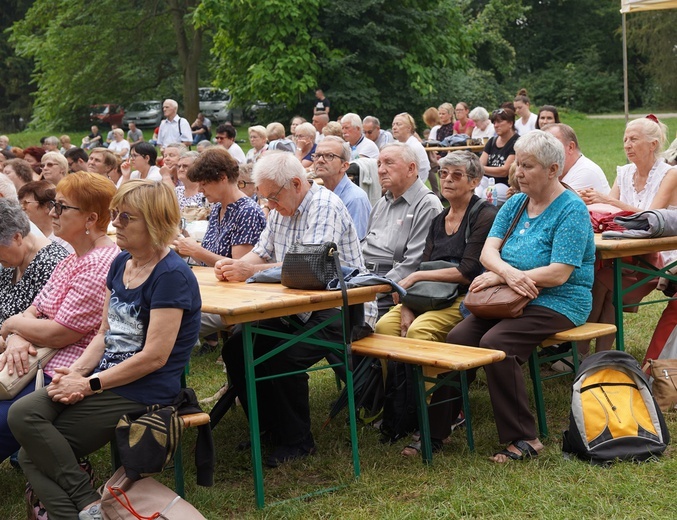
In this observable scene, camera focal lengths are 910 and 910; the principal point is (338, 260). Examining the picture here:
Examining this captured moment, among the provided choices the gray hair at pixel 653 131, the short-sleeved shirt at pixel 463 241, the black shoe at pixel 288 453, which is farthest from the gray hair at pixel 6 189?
the gray hair at pixel 653 131

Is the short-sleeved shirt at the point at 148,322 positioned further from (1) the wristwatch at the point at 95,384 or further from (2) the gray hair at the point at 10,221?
(2) the gray hair at the point at 10,221

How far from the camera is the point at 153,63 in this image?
32.2m

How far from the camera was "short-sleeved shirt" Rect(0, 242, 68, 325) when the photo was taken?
435 cm

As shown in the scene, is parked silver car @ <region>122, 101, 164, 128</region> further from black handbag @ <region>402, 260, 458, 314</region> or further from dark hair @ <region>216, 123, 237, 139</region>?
black handbag @ <region>402, 260, 458, 314</region>

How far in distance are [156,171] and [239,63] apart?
659 inches

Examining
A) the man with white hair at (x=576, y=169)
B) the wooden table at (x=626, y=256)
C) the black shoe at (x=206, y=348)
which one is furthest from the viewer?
the black shoe at (x=206, y=348)

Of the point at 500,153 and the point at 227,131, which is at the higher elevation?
the point at 227,131

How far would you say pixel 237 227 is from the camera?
5.30 metres

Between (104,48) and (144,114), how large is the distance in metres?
2.54

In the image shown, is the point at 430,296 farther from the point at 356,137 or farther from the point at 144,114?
the point at 144,114

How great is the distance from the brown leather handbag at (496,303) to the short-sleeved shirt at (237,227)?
1383 millimetres

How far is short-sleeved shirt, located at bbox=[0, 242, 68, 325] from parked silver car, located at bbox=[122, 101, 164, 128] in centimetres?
2791

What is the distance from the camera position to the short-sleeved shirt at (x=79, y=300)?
155 inches

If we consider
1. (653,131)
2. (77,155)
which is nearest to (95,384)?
(653,131)
